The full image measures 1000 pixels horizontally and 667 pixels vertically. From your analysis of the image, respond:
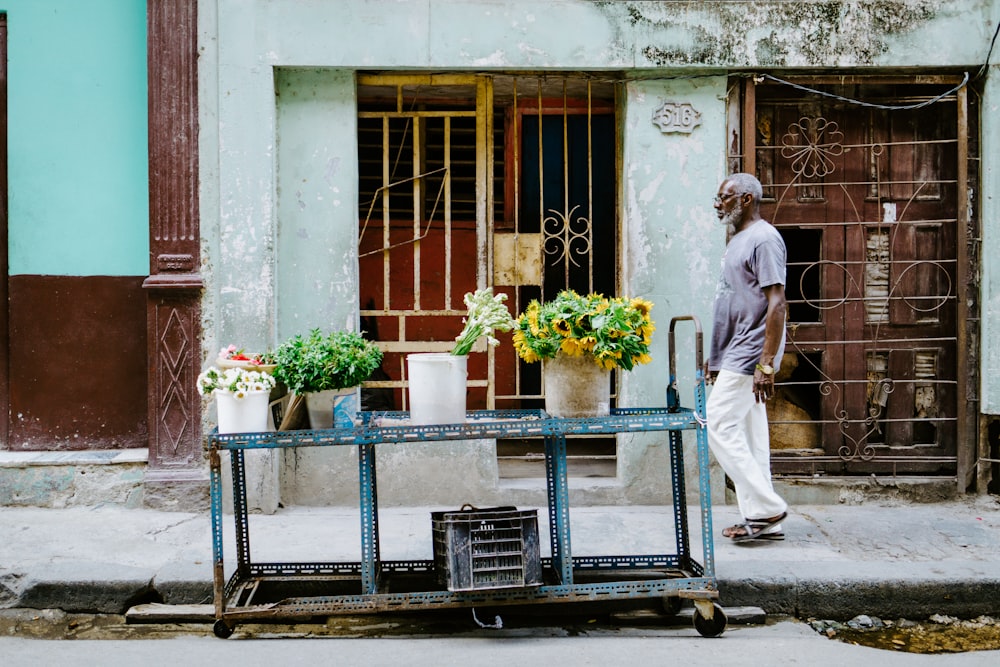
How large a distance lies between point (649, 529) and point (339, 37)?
3.74 metres

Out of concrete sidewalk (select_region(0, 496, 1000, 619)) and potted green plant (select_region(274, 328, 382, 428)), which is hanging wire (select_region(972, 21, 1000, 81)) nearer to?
concrete sidewalk (select_region(0, 496, 1000, 619))

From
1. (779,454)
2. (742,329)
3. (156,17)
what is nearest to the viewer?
(742,329)

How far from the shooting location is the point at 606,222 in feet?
29.2

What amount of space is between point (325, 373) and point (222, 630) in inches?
49.9

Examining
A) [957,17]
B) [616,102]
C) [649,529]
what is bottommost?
[649,529]

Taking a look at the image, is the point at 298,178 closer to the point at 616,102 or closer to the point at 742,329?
the point at 616,102

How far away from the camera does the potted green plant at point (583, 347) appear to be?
14.4 ft

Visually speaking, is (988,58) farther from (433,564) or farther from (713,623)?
(433,564)

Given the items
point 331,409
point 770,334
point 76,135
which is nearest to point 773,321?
point 770,334

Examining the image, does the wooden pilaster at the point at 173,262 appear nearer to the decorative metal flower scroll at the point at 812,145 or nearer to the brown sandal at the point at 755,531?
the brown sandal at the point at 755,531

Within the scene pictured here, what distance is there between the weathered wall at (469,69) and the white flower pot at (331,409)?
1.96 m

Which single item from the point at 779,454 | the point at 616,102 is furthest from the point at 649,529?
the point at 616,102

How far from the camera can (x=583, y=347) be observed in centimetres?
440

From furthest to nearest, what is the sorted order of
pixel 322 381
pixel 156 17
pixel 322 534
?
pixel 156 17
pixel 322 534
pixel 322 381
